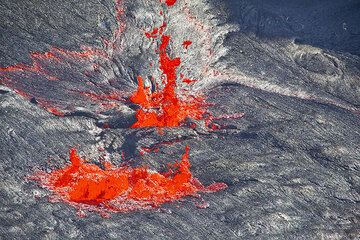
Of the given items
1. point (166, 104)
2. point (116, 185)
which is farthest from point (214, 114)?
point (116, 185)

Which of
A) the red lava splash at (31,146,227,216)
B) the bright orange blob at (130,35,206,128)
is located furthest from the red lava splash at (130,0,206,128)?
the red lava splash at (31,146,227,216)

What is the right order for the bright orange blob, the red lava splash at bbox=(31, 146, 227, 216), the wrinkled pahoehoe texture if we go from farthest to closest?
the bright orange blob
the red lava splash at bbox=(31, 146, 227, 216)
the wrinkled pahoehoe texture

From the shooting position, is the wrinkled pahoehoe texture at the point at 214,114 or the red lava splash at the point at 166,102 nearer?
the wrinkled pahoehoe texture at the point at 214,114

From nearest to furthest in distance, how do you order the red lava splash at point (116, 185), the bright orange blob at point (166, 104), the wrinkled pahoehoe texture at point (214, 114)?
the wrinkled pahoehoe texture at point (214, 114) → the red lava splash at point (116, 185) → the bright orange blob at point (166, 104)

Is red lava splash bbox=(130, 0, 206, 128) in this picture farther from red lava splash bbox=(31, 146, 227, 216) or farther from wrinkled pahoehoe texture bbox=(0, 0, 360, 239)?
red lava splash bbox=(31, 146, 227, 216)

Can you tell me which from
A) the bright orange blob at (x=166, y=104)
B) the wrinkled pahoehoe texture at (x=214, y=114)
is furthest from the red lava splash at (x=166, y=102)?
the wrinkled pahoehoe texture at (x=214, y=114)

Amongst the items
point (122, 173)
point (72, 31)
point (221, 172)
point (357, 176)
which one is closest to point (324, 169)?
point (357, 176)

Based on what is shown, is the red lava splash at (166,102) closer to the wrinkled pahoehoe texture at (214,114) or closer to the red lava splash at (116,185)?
the wrinkled pahoehoe texture at (214,114)
